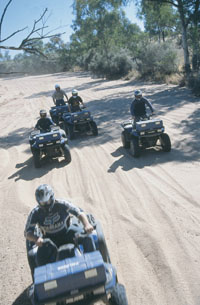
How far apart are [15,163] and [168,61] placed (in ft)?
61.7

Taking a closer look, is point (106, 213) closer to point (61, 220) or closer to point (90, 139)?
point (61, 220)

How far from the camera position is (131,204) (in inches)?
225

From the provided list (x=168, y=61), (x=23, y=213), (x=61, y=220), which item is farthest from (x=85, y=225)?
(x=168, y=61)

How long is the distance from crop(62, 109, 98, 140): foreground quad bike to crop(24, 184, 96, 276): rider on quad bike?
7.38m

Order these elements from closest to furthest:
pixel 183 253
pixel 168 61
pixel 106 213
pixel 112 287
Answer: pixel 112 287 → pixel 183 253 → pixel 106 213 → pixel 168 61

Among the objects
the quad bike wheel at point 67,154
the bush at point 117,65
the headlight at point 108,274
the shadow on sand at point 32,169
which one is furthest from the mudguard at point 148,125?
the bush at point 117,65

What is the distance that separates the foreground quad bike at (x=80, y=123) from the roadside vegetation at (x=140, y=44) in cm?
198

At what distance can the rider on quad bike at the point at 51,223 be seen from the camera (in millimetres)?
3475

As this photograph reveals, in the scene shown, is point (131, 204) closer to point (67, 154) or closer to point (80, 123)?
point (67, 154)

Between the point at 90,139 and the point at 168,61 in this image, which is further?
the point at 168,61

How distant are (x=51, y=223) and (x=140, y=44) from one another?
28.0 metres

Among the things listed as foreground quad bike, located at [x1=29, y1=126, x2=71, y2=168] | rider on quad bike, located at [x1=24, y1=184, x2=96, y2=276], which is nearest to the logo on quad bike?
rider on quad bike, located at [x1=24, y1=184, x2=96, y2=276]

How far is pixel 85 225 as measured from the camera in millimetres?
3594

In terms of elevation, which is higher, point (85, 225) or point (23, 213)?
point (85, 225)
